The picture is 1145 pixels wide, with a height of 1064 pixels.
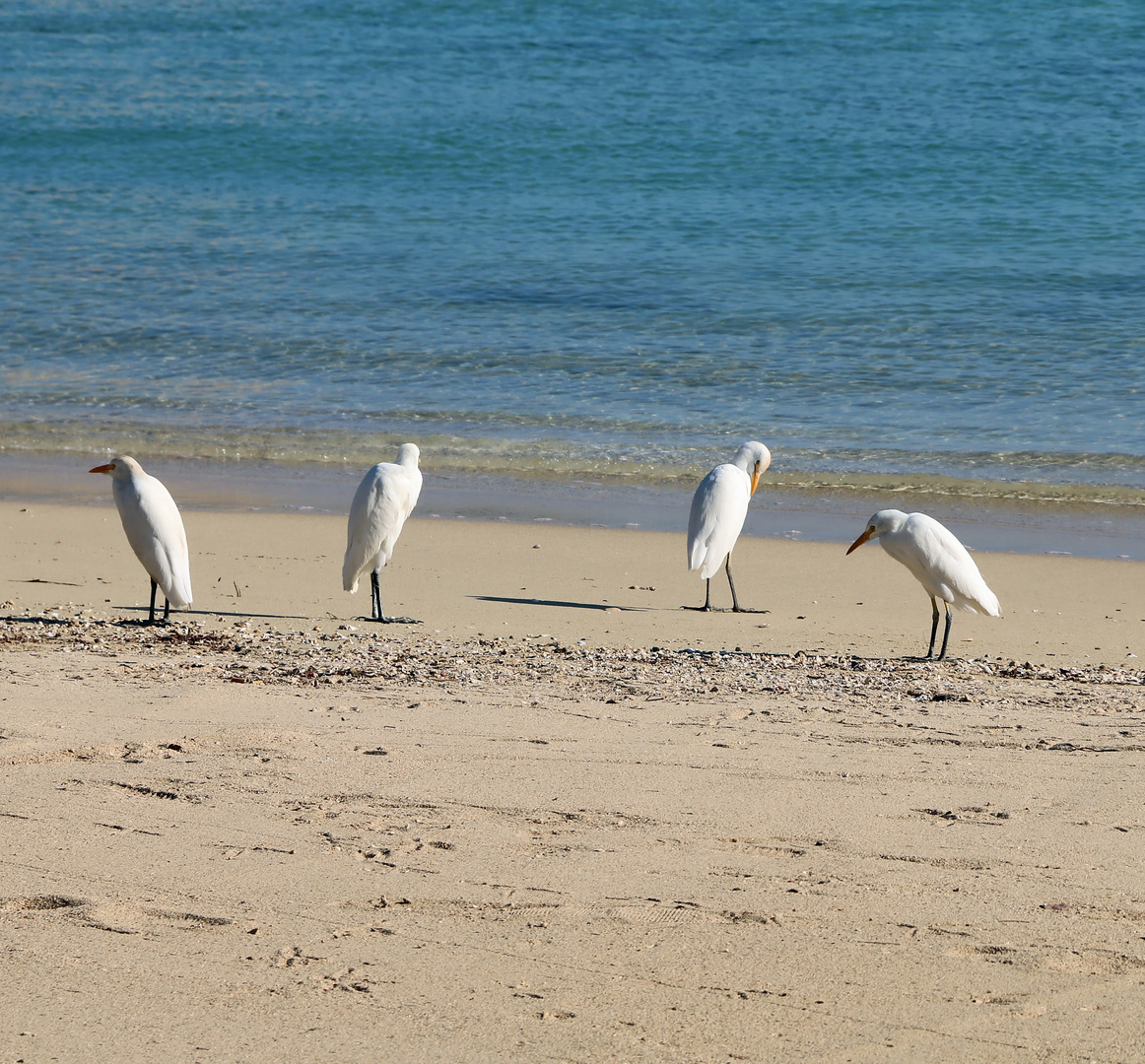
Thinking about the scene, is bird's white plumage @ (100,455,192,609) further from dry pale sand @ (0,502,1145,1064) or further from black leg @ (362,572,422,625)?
black leg @ (362,572,422,625)

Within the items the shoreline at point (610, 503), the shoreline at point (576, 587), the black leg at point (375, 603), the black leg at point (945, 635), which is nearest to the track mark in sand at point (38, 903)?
the shoreline at point (576, 587)

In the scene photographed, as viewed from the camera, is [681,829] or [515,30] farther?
[515,30]

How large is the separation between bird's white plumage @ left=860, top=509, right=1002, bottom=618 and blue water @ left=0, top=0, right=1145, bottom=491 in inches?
180

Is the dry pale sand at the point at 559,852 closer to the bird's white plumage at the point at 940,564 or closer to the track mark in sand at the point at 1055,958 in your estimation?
the track mark in sand at the point at 1055,958

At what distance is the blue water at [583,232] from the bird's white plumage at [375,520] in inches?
164

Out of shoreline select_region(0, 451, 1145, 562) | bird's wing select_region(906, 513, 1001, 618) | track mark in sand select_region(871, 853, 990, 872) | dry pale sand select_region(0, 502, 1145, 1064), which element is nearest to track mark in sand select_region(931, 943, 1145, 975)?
dry pale sand select_region(0, 502, 1145, 1064)

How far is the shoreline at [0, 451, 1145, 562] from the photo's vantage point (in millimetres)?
9359

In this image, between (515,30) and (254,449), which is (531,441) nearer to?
(254,449)

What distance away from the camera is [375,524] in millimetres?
7375

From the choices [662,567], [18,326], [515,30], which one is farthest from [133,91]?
[662,567]

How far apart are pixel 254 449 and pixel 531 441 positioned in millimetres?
2575

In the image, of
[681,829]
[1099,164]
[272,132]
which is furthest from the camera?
[272,132]

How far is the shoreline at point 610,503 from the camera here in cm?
936

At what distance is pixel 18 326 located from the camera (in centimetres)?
1792
